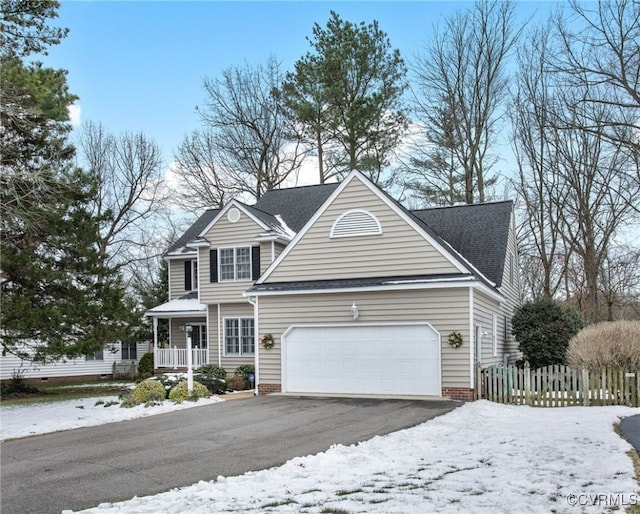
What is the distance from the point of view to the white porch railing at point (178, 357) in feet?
78.1

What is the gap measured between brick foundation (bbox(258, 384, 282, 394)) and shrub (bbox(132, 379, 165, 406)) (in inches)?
114

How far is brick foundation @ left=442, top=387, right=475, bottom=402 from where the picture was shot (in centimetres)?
1509

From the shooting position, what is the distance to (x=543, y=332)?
20.6 m

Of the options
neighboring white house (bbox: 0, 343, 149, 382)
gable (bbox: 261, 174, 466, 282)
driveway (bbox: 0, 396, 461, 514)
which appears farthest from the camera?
neighboring white house (bbox: 0, 343, 149, 382)

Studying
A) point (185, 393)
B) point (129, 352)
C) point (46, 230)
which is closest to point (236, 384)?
point (185, 393)

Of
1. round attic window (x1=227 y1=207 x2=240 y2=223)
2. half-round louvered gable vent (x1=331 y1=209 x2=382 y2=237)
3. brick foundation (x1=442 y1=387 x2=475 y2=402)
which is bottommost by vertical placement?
brick foundation (x1=442 y1=387 x2=475 y2=402)

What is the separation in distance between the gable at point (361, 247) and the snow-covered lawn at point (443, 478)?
19.4ft

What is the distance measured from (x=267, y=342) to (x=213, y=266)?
6796 mm

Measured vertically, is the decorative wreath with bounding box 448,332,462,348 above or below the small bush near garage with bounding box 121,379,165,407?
above

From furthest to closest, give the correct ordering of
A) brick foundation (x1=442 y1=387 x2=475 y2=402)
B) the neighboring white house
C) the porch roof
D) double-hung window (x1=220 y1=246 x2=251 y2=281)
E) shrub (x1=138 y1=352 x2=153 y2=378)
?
shrub (x1=138 y1=352 x2=153 y2=378) → the neighboring white house → the porch roof → double-hung window (x1=220 y1=246 x2=251 y2=281) → brick foundation (x1=442 y1=387 x2=475 y2=402)

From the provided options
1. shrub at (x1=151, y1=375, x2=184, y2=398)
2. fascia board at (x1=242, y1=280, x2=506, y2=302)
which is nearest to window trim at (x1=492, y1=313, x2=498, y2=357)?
fascia board at (x1=242, y1=280, x2=506, y2=302)

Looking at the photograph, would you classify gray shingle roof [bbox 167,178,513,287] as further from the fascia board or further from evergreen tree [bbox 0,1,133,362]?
evergreen tree [bbox 0,1,133,362]

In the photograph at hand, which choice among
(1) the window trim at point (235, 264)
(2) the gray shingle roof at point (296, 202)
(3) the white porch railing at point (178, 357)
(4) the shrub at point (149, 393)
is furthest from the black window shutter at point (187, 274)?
(4) the shrub at point (149, 393)

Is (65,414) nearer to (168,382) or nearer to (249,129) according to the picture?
(168,382)
